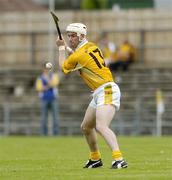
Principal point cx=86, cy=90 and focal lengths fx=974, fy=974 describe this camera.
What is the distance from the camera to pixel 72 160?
18.1 metres

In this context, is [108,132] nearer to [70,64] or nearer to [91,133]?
[91,133]

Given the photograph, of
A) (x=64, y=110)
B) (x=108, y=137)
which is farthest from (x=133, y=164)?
(x=64, y=110)

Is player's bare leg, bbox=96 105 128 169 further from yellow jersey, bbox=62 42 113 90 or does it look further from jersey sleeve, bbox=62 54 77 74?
jersey sleeve, bbox=62 54 77 74

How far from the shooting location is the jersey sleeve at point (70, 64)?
611 inches

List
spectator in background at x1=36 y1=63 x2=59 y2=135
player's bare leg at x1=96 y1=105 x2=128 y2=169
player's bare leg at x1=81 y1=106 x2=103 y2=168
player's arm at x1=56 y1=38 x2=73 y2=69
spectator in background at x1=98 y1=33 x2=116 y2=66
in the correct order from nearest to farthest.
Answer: player's bare leg at x1=96 y1=105 x2=128 y2=169 → player's bare leg at x1=81 y1=106 x2=103 y2=168 → player's arm at x1=56 y1=38 x2=73 y2=69 → spectator in background at x1=36 y1=63 x2=59 y2=135 → spectator in background at x1=98 y1=33 x2=116 y2=66

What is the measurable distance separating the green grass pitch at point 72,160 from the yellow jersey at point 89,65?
56.4 inches

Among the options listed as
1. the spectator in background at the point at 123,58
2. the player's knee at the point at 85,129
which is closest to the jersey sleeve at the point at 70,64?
the player's knee at the point at 85,129

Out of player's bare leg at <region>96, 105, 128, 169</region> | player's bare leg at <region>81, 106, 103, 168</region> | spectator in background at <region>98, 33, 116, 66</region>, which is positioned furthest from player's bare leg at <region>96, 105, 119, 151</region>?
spectator in background at <region>98, 33, 116, 66</region>

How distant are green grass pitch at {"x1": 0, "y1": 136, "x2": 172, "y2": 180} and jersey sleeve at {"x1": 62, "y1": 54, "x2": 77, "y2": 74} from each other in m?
1.60

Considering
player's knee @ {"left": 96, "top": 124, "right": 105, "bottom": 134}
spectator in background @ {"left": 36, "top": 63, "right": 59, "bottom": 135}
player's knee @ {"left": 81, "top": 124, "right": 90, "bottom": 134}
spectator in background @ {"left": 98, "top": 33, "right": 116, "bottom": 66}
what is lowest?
spectator in background @ {"left": 36, "top": 63, "right": 59, "bottom": 135}

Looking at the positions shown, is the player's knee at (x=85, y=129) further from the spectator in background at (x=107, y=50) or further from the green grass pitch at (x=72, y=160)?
the spectator in background at (x=107, y=50)

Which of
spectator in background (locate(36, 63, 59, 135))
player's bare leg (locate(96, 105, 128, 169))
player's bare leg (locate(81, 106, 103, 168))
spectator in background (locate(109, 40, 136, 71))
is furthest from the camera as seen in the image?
spectator in background (locate(109, 40, 136, 71))

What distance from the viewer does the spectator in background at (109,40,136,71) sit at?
35.7 metres

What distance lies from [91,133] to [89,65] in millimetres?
1150
